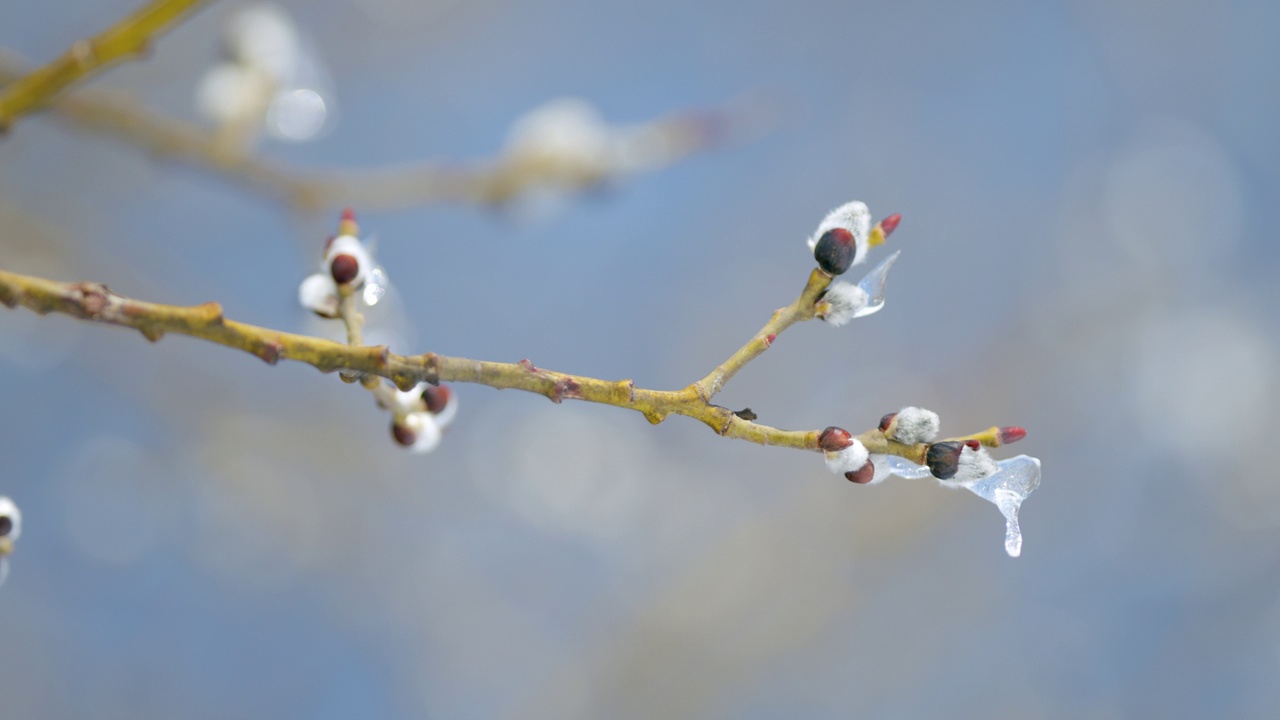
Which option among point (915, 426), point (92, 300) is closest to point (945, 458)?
point (915, 426)

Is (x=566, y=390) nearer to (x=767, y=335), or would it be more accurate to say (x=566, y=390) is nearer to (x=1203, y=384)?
(x=767, y=335)

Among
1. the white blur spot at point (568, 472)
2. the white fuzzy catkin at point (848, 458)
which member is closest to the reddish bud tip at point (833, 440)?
the white fuzzy catkin at point (848, 458)

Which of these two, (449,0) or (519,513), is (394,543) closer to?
(519,513)

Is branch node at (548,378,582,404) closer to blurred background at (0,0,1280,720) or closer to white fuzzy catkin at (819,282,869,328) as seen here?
white fuzzy catkin at (819,282,869,328)

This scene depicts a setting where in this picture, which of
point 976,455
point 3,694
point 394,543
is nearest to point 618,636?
point 394,543

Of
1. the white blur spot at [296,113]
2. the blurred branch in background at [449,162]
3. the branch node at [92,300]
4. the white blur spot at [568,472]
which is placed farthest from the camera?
the white blur spot at [568,472]

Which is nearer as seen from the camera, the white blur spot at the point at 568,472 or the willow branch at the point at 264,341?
the willow branch at the point at 264,341

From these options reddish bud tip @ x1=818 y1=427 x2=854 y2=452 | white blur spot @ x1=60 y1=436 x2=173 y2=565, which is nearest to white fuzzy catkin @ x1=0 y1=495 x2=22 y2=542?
reddish bud tip @ x1=818 y1=427 x2=854 y2=452

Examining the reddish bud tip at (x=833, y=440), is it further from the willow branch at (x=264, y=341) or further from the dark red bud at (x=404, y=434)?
the dark red bud at (x=404, y=434)
